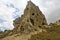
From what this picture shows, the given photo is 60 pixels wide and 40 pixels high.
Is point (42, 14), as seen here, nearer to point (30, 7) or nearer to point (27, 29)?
point (30, 7)

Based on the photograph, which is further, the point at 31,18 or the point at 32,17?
the point at 32,17

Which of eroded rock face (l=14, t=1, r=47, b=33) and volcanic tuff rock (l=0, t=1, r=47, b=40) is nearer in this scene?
volcanic tuff rock (l=0, t=1, r=47, b=40)

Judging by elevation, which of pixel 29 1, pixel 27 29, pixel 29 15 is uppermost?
pixel 29 1

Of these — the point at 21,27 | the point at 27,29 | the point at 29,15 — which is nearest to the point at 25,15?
the point at 29,15

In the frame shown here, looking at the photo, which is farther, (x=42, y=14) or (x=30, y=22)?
(x=42, y=14)

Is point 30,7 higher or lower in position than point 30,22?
higher

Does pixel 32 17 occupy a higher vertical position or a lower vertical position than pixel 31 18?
higher

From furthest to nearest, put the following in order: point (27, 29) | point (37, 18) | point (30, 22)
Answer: point (37, 18)
point (30, 22)
point (27, 29)

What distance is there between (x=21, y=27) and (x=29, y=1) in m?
14.4

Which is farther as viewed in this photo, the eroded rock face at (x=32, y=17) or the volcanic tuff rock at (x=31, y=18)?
the eroded rock face at (x=32, y=17)

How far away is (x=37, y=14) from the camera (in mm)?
74062

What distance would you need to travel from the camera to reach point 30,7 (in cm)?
7519

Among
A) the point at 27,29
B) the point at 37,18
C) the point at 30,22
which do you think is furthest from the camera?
the point at 37,18

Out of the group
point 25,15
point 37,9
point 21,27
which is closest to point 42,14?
point 37,9
